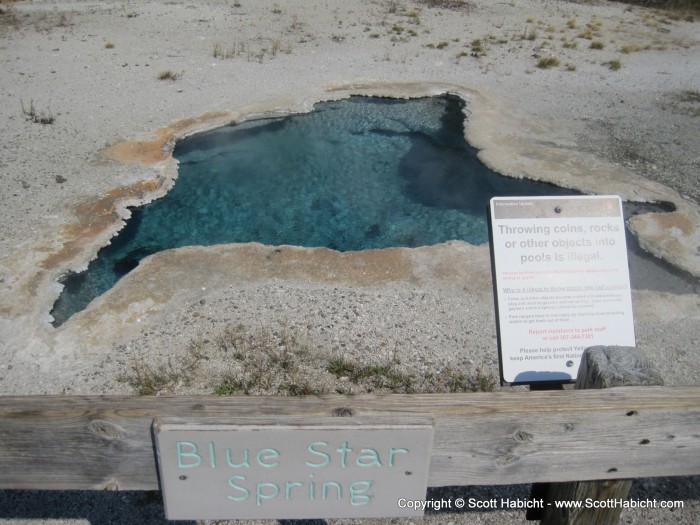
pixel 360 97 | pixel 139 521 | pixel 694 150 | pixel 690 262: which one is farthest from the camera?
pixel 360 97

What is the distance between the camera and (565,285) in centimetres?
262

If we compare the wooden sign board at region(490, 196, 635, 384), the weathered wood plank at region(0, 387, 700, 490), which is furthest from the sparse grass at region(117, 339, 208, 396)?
A: the wooden sign board at region(490, 196, 635, 384)

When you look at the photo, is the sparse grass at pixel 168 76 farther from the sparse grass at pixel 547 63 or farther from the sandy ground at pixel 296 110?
the sparse grass at pixel 547 63

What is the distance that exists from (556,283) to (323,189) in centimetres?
582

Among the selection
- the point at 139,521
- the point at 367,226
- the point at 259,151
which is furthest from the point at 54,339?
the point at 259,151

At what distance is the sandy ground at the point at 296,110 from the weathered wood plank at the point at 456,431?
1555 millimetres

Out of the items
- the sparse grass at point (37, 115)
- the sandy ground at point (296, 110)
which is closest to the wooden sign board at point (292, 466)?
the sandy ground at point (296, 110)

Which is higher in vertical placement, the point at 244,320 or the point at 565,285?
the point at 565,285

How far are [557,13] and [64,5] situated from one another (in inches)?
523

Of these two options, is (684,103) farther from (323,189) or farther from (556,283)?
(556,283)

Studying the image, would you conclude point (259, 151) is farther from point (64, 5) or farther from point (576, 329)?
point (64, 5)

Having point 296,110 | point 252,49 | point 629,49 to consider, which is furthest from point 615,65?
point 252,49

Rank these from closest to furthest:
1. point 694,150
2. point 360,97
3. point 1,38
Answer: point 694,150 → point 360,97 → point 1,38

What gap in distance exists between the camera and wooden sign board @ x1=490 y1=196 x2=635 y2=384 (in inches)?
102
